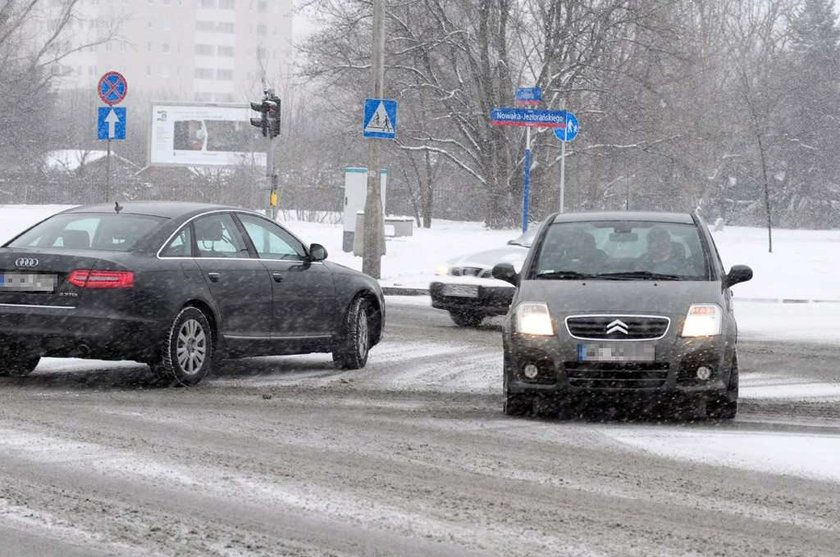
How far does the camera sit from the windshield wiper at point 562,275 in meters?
10.4

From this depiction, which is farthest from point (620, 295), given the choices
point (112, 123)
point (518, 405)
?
point (112, 123)

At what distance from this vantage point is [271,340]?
11852 mm

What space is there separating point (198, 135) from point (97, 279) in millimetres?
57599

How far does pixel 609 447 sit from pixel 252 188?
171 feet

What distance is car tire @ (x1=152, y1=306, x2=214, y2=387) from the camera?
35.0 ft

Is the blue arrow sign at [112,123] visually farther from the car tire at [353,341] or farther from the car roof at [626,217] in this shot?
the car roof at [626,217]

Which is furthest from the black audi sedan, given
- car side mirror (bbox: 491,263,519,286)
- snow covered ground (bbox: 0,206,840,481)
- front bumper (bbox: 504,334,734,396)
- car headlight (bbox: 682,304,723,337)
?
car headlight (bbox: 682,304,723,337)

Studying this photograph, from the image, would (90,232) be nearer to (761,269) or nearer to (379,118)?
(379,118)

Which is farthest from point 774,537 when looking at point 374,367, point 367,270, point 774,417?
point 367,270

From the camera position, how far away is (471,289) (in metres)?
17.4

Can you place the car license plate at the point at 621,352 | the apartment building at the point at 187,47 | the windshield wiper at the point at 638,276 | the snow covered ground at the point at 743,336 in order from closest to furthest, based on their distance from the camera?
the snow covered ground at the point at 743,336 < the car license plate at the point at 621,352 < the windshield wiper at the point at 638,276 < the apartment building at the point at 187,47

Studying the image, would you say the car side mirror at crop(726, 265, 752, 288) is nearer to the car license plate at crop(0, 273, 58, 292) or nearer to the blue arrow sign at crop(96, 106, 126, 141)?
the car license plate at crop(0, 273, 58, 292)

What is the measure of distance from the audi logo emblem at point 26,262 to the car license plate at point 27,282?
7 cm

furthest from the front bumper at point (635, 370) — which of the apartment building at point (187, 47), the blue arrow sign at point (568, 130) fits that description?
the apartment building at point (187, 47)
